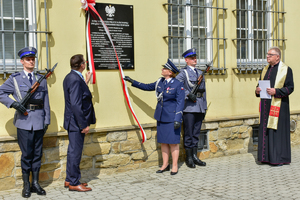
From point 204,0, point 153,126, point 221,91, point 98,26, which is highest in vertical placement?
point 204,0

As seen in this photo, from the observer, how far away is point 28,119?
199 inches

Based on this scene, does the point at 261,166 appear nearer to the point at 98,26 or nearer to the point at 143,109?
the point at 143,109

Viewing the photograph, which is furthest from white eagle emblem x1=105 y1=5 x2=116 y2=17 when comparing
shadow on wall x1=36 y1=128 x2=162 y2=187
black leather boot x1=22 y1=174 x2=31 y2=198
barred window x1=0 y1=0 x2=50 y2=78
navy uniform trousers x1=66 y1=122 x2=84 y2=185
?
black leather boot x1=22 y1=174 x2=31 y2=198

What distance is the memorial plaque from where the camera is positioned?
613cm

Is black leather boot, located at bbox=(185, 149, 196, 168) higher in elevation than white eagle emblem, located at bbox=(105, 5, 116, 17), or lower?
lower

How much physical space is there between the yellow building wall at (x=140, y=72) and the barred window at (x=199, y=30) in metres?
0.19

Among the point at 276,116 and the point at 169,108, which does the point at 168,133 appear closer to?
the point at 169,108

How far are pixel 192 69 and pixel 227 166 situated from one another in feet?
6.13

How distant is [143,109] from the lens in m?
6.64

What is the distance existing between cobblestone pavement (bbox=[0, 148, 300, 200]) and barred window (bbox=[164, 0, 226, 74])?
215cm

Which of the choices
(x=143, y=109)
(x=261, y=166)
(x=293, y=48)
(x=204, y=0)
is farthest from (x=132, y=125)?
(x=293, y=48)

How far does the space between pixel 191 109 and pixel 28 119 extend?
284cm

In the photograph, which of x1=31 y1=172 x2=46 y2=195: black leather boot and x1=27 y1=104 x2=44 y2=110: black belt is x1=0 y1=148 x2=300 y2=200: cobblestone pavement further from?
x1=27 y1=104 x2=44 y2=110: black belt

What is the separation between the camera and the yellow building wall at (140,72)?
5844mm
